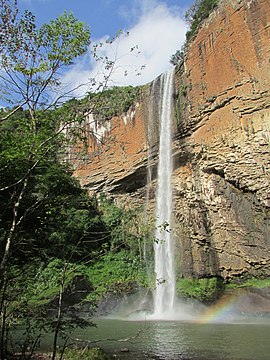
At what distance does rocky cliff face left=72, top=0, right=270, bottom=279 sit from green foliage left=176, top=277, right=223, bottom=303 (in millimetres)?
467

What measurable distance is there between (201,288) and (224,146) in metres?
7.98

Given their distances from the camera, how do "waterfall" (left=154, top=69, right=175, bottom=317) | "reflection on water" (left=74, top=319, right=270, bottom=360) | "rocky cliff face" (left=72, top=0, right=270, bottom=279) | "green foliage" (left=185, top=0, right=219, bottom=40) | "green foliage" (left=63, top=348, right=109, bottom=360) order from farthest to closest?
"green foliage" (left=185, top=0, right=219, bottom=40), "waterfall" (left=154, top=69, right=175, bottom=317), "rocky cliff face" (left=72, top=0, right=270, bottom=279), "reflection on water" (left=74, top=319, right=270, bottom=360), "green foliage" (left=63, top=348, right=109, bottom=360)

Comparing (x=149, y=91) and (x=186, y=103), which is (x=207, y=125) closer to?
(x=186, y=103)

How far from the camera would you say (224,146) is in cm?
1997

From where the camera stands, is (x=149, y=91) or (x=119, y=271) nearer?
(x=119, y=271)

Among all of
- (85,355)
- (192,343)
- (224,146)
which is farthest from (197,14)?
(85,355)

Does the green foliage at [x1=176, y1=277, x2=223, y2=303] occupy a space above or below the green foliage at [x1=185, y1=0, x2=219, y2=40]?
below

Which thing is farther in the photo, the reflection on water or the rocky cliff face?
the rocky cliff face

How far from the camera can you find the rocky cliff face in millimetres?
18531

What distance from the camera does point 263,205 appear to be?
18.3 meters

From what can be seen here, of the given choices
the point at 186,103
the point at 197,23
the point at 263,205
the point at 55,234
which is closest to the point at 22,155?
the point at 55,234

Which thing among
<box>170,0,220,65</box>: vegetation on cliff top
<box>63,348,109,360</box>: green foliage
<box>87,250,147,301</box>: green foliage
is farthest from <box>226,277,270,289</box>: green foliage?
<box>170,0,220,65</box>: vegetation on cliff top

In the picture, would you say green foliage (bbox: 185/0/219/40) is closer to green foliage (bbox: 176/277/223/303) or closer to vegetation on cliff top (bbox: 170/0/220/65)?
vegetation on cliff top (bbox: 170/0/220/65)

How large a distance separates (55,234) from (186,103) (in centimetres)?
1514
